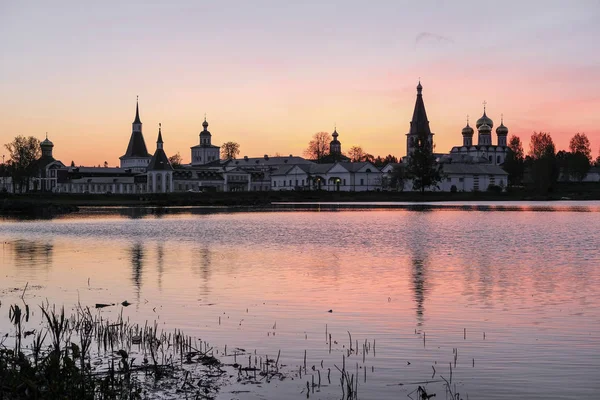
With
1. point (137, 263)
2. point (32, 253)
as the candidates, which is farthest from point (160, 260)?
point (32, 253)

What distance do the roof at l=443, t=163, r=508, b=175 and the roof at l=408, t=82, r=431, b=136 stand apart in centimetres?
1106

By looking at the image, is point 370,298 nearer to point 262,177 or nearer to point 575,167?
point 575,167

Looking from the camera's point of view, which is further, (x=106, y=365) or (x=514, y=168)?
(x=514, y=168)

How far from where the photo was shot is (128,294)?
21.1 metres

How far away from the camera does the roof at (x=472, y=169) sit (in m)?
159

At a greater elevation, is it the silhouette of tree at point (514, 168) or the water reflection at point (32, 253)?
the silhouette of tree at point (514, 168)

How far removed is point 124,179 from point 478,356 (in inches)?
6308

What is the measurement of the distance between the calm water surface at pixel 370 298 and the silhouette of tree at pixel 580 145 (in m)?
154

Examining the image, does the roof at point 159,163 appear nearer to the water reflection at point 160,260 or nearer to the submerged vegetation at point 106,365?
the water reflection at point 160,260

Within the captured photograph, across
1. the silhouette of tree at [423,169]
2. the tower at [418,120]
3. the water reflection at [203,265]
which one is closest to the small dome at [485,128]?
the tower at [418,120]

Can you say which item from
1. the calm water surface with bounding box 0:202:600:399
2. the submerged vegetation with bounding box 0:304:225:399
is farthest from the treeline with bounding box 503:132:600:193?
the submerged vegetation with bounding box 0:304:225:399

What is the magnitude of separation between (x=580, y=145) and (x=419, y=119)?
46.3 m

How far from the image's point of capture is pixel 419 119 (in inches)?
6629

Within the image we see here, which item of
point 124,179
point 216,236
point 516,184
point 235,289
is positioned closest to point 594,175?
point 516,184
